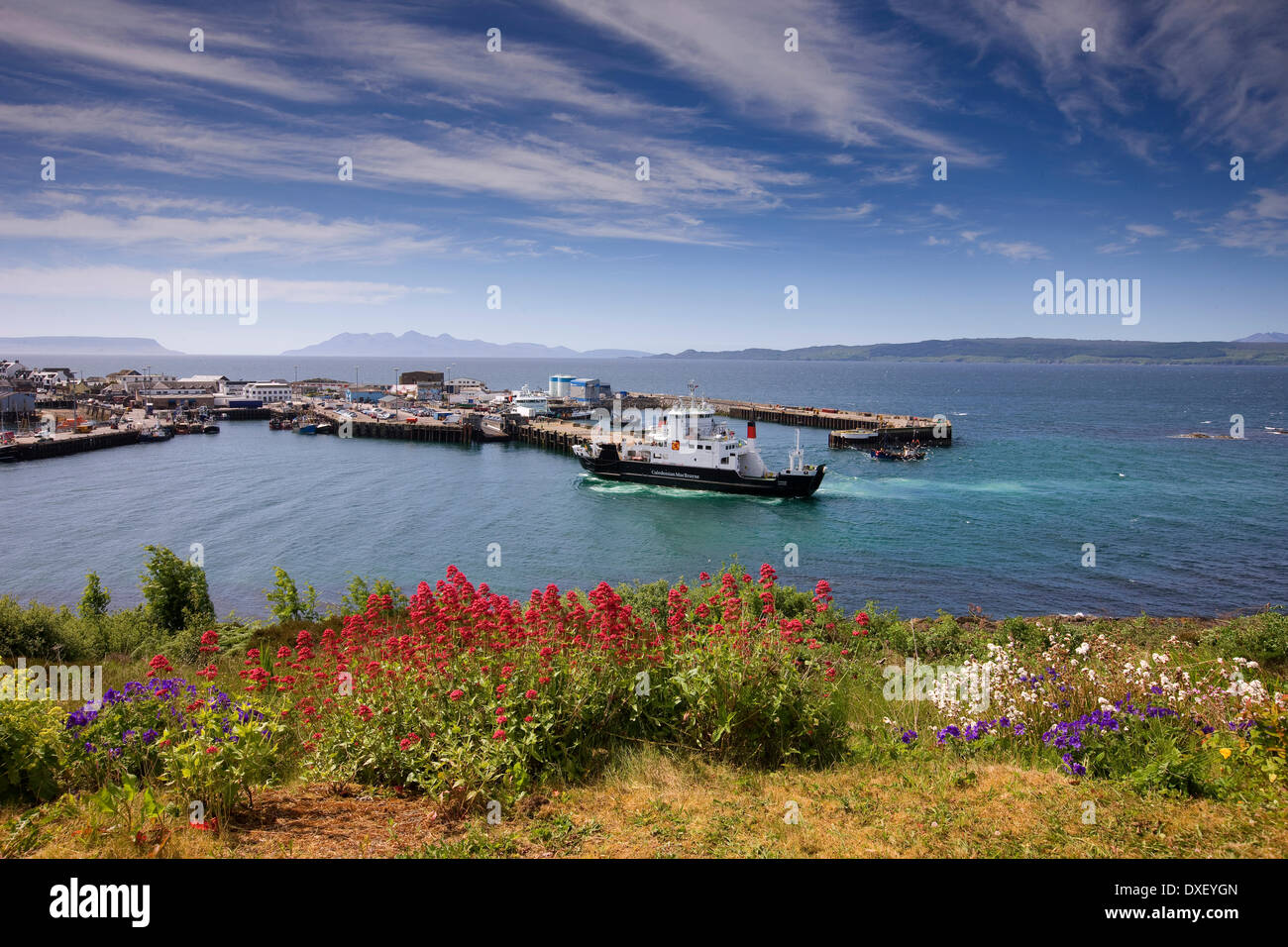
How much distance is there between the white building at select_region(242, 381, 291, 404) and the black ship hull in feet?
263

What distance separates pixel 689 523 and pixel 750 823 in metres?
35.4

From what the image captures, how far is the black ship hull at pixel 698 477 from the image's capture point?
1800 inches

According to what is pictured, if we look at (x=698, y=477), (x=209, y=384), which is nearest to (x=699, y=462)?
(x=698, y=477)

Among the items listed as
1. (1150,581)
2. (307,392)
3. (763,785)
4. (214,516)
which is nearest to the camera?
(763,785)

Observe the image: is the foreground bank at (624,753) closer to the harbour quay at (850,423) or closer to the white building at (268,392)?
the harbour quay at (850,423)

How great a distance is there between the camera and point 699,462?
49.2 m

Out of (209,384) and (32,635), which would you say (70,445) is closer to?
(209,384)

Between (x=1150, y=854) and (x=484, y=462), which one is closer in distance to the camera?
(x=1150, y=854)

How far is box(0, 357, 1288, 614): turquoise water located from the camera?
29328 millimetres

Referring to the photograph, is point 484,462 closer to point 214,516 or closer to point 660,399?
point 214,516

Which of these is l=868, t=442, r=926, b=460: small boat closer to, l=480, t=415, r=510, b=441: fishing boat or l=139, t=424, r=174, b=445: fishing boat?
l=480, t=415, r=510, b=441: fishing boat

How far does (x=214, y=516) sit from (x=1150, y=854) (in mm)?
47035

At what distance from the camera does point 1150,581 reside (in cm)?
2902
